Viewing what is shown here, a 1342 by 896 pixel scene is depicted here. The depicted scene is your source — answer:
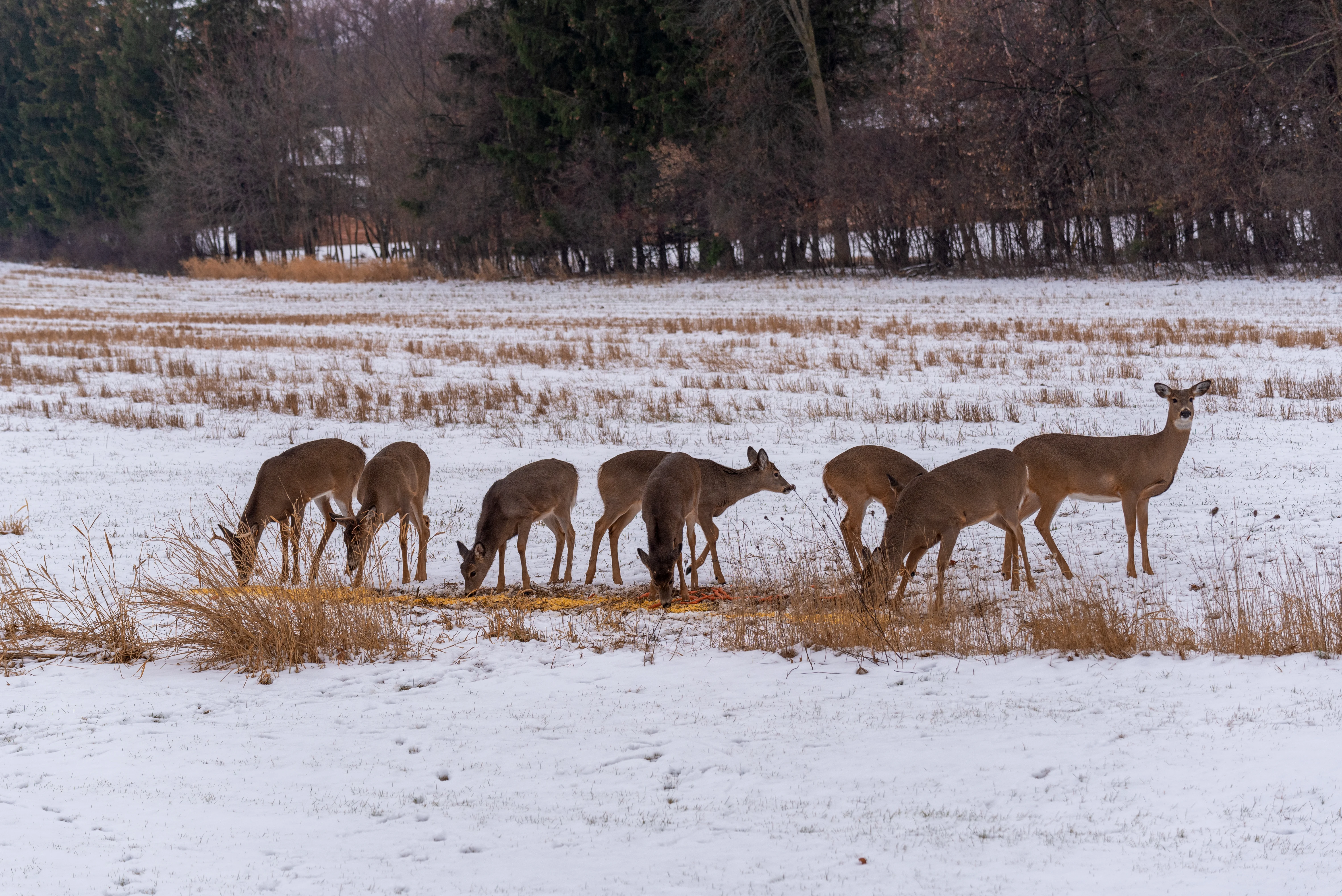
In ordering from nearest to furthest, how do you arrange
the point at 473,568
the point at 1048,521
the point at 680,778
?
the point at 680,778 < the point at 473,568 < the point at 1048,521

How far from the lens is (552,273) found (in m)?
59.6

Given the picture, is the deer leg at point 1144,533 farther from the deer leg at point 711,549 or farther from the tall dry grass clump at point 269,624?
the tall dry grass clump at point 269,624

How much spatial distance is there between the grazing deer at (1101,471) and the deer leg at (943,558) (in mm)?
1030

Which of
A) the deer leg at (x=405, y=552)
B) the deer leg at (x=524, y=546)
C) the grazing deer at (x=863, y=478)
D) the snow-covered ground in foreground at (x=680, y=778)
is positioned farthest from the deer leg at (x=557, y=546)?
the snow-covered ground in foreground at (x=680, y=778)

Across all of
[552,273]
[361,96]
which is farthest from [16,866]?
[361,96]

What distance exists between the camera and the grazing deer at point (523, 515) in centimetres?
1009

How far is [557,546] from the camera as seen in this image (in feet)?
36.0

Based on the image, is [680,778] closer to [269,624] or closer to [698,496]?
[269,624]

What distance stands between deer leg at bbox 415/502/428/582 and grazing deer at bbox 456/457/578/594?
1.04ft

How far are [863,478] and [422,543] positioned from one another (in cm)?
383

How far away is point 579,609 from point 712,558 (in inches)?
60.5

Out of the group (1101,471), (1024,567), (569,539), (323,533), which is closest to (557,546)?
(569,539)

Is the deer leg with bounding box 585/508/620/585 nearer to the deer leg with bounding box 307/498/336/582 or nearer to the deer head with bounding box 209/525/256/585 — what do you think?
the deer leg with bounding box 307/498/336/582

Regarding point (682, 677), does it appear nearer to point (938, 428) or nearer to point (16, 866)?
point (16, 866)
